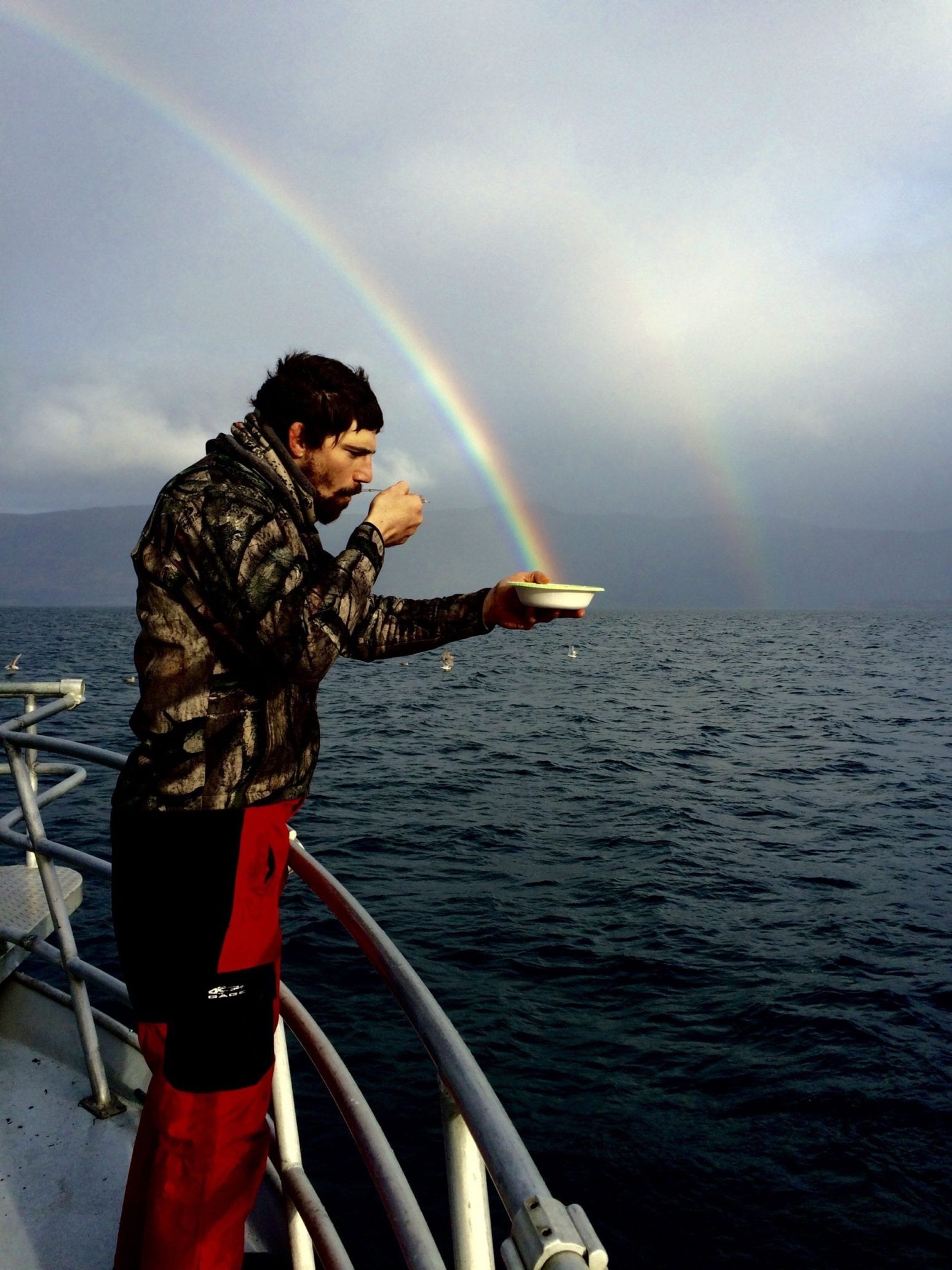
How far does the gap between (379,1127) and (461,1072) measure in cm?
66

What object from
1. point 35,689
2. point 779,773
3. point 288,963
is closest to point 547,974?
point 288,963

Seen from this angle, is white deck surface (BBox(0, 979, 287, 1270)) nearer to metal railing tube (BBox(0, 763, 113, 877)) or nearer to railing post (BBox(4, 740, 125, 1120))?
railing post (BBox(4, 740, 125, 1120))

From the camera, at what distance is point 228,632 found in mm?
1938

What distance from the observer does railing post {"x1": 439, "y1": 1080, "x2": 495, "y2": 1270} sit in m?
1.21

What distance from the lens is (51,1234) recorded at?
258cm

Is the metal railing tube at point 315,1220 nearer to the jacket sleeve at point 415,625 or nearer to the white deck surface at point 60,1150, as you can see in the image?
the white deck surface at point 60,1150

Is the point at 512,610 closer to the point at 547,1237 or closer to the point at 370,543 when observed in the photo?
the point at 370,543

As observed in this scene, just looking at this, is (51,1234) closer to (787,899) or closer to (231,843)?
(231,843)

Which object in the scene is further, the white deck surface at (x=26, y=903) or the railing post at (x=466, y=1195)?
the white deck surface at (x=26, y=903)

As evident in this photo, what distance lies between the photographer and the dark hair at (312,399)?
2.23 meters

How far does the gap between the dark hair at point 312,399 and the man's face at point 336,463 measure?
2 cm

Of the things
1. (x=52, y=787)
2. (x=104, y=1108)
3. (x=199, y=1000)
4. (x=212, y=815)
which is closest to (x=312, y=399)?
(x=212, y=815)

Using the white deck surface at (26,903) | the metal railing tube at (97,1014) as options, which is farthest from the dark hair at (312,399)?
the metal railing tube at (97,1014)

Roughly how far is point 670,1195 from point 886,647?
287 ft
